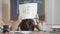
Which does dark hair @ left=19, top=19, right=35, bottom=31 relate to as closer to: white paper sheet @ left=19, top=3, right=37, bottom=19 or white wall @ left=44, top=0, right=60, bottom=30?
white paper sheet @ left=19, top=3, right=37, bottom=19

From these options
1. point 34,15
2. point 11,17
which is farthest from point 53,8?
point 11,17

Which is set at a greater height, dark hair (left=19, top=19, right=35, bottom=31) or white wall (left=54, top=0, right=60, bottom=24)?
white wall (left=54, top=0, right=60, bottom=24)

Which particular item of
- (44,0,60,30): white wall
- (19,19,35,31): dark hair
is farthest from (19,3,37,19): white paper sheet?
(44,0,60,30): white wall

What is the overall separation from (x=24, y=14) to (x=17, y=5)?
19 centimetres

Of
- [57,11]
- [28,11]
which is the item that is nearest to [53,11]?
[57,11]

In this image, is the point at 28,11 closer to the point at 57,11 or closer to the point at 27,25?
the point at 27,25

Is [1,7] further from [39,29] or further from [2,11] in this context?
[39,29]

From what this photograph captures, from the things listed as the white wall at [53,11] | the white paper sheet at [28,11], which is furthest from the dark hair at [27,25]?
the white wall at [53,11]

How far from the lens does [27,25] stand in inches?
43.1

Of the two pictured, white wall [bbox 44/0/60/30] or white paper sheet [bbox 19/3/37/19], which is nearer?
white paper sheet [bbox 19/3/37/19]

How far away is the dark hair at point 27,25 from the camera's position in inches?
42.9

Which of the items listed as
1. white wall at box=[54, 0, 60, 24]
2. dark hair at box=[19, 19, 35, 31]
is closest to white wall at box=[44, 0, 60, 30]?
white wall at box=[54, 0, 60, 24]

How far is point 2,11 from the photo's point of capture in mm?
1235

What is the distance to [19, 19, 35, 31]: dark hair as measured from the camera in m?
1.09
